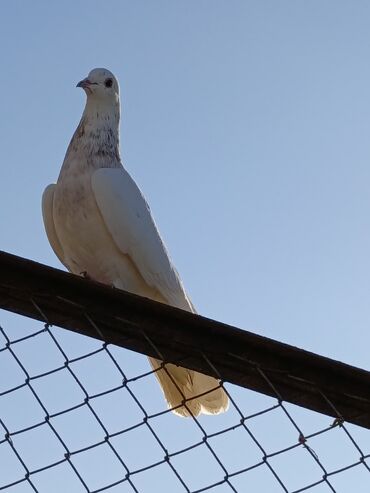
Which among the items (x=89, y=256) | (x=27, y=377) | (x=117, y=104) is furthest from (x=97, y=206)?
(x=27, y=377)

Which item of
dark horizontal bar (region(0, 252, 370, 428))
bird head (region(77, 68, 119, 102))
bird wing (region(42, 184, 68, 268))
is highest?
bird head (region(77, 68, 119, 102))

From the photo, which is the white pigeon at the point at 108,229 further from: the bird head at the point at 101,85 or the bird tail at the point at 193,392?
the bird tail at the point at 193,392

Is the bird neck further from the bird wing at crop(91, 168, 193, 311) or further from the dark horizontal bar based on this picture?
the dark horizontal bar

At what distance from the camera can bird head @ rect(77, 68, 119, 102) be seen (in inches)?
311

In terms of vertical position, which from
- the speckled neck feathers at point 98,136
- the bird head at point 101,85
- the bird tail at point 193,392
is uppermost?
the bird head at point 101,85

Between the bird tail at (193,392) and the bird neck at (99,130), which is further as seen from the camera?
the bird neck at (99,130)

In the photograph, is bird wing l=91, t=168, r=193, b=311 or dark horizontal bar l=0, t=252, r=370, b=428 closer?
dark horizontal bar l=0, t=252, r=370, b=428

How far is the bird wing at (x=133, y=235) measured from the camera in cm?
695

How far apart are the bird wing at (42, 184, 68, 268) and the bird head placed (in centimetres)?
99

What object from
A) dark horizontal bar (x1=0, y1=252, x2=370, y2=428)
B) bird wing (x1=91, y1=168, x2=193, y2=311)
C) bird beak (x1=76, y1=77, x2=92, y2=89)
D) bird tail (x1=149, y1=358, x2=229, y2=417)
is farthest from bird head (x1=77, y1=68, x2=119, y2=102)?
dark horizontal bar (x1=0, y1=252, x2=370, y2=428)

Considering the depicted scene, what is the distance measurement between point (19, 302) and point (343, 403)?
95cm

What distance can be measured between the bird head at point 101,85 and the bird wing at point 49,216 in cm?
99

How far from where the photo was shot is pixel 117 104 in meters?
8.01

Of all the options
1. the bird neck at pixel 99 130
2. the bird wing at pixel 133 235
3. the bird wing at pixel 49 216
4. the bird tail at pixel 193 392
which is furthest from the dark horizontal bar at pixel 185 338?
the bird neck at pixel 99 130
